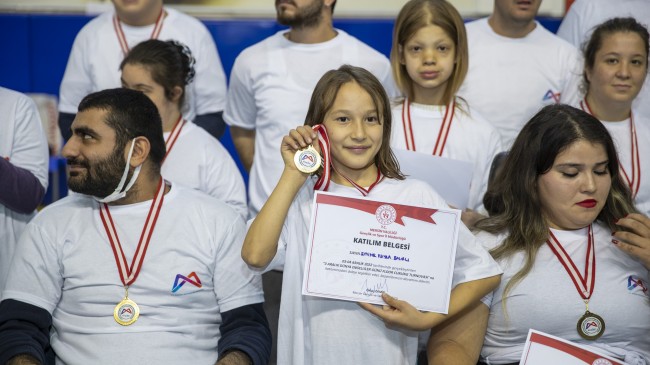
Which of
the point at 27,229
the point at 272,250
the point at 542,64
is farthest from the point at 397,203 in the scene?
the point at 542,64

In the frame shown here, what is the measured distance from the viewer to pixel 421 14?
415 cm

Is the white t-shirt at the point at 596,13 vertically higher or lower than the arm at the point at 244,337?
higher

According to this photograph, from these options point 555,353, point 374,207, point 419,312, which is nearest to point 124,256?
point 374,207

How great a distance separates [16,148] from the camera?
159 inches

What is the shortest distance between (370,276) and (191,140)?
5.29 feet

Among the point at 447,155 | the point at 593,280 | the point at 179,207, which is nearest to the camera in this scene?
the point at 593,280

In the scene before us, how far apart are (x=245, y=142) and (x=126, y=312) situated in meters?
1.80

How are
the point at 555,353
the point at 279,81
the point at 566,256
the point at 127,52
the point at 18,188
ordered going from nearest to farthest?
the point at 555,353 < the point at 566,256 < the point at 18,188 < the point at 279,81 < the point at 127,52

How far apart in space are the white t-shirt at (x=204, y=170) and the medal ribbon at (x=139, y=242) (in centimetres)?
67

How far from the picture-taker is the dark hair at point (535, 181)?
3.30m

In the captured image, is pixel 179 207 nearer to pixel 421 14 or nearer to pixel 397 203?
pixel 397 203

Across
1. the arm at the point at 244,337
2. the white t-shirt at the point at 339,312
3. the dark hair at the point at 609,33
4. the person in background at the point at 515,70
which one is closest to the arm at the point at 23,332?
the arm at the point at 244,337
